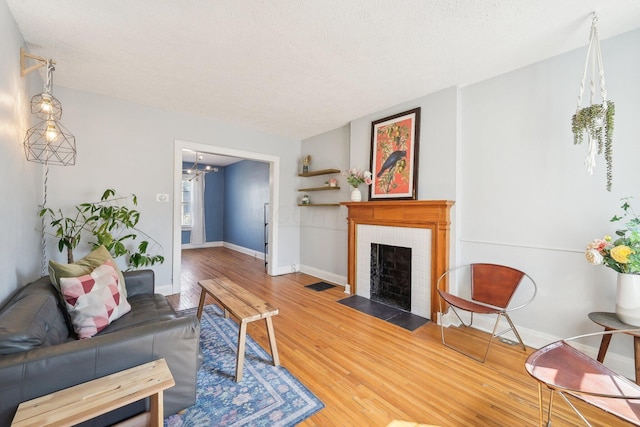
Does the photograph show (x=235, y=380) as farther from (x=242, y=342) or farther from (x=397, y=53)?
(x=397, y=53)

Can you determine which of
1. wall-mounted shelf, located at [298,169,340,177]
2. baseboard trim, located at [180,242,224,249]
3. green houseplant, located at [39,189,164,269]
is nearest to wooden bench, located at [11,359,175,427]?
green houseplant, located at [39,189,164,269]

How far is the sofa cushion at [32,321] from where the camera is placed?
1.13 m

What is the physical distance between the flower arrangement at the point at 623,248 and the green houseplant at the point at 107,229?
14.1 ft

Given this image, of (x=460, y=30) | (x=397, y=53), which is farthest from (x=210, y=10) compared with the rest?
(x=460, y=30)

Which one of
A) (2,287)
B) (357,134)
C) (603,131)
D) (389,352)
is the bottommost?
(389,352)

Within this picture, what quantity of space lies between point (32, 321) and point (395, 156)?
3.42 meters

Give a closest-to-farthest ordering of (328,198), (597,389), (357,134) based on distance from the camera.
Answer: (597,389) → (357,134) → (328,198)

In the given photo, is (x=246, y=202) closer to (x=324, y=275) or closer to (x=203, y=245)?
(x=203, y=245)

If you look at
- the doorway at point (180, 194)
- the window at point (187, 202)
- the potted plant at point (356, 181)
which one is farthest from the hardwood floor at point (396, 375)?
the window at point (187, 202)

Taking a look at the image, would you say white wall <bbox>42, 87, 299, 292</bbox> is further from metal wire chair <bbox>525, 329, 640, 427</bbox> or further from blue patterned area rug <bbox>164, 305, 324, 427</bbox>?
metal wire chair <bbox>525, 329, 640, 427</bbox>

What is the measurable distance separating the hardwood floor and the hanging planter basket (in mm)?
1617

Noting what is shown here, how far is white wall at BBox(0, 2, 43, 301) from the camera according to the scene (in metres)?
1.61

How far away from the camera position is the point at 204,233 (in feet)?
25.9

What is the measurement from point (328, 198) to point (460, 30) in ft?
9.80
